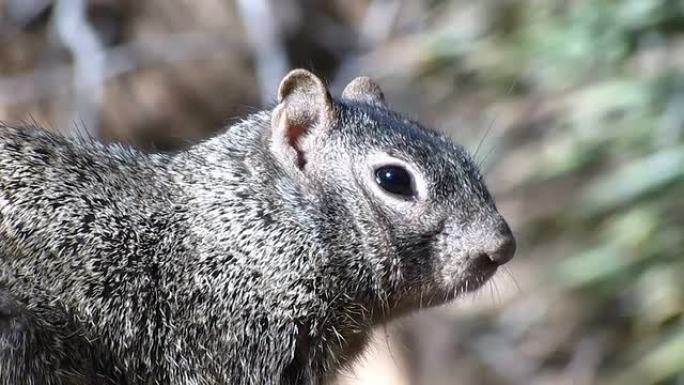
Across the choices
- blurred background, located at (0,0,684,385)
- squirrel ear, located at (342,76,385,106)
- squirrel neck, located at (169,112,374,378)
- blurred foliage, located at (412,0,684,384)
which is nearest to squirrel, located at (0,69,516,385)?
squirrel neck, located at (169,112,374,378)

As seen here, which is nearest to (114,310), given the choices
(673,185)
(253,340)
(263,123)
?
(253,340)

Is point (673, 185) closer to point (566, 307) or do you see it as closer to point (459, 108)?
point (566, 307)

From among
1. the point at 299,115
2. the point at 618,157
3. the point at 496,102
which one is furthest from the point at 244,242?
the point at 496,102

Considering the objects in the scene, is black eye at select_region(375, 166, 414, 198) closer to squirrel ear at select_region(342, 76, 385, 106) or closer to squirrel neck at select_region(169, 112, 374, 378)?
squirrel neck at select_region(169, 112, 374, 378)

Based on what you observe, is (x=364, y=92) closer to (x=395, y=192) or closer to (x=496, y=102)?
(x=395, y=192)

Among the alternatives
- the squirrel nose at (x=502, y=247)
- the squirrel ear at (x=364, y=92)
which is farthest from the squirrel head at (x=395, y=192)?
the squirrel ear at (x=364, y=92)
